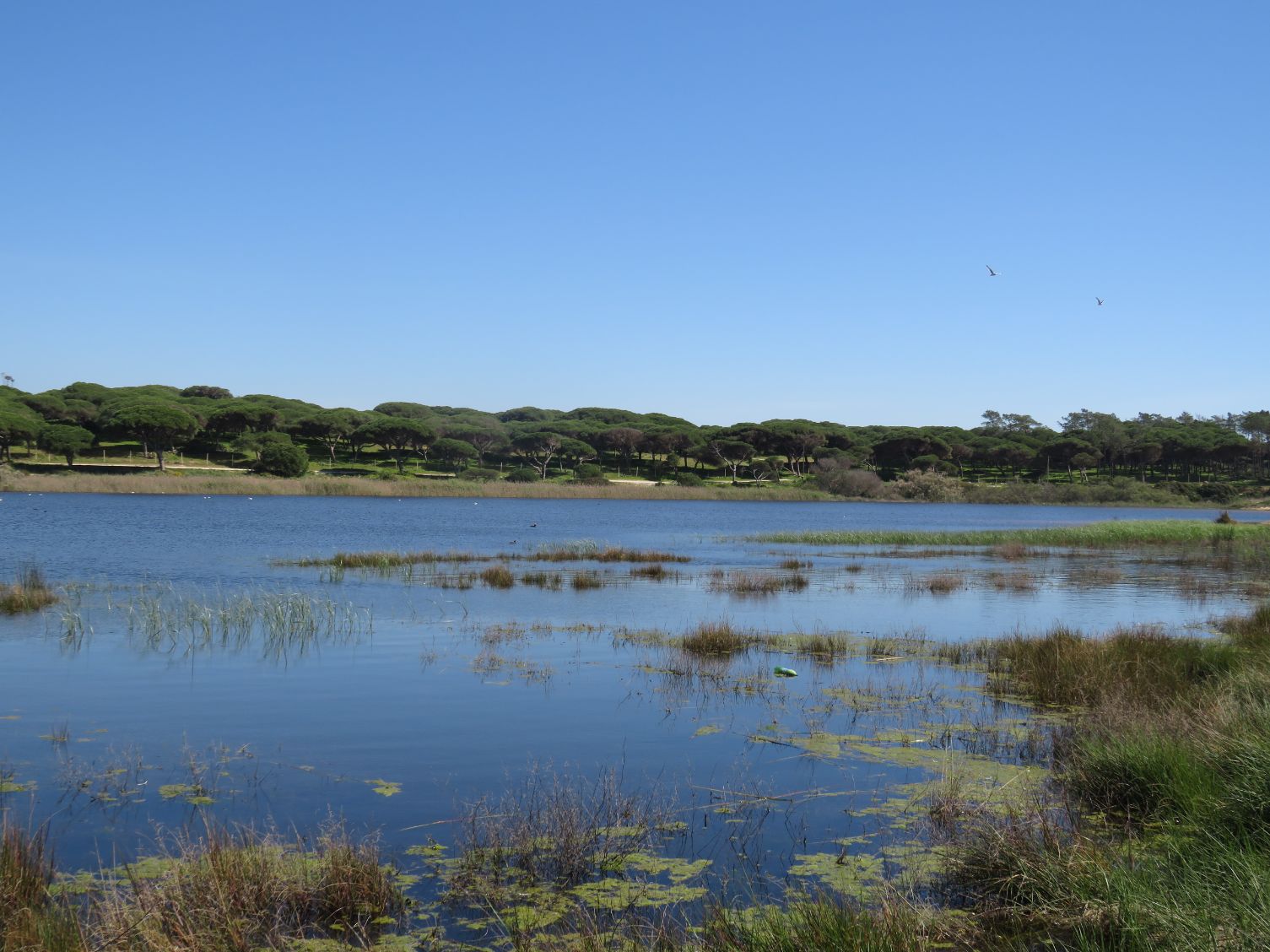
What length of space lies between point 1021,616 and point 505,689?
13922 mm

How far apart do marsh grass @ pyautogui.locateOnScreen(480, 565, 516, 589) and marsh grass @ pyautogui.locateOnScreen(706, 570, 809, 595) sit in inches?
219

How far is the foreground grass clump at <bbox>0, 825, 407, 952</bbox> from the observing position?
564 centimetres

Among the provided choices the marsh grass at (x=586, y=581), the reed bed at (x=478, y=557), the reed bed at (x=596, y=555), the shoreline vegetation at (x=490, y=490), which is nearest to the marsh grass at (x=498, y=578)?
the marsh grass at (x=586, y=581)

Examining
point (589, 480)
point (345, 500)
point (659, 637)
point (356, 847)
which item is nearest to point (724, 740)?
point (356, 847)

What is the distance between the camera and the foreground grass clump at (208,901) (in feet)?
18.5

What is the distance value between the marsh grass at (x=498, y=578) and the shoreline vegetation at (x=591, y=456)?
160ft

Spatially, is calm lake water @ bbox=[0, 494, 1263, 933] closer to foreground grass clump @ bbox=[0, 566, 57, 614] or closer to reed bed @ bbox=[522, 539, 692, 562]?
foreground grass clump @ bbox=[0, 566, 57, 614]

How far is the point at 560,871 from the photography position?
741 centimetres

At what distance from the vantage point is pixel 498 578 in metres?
28.3

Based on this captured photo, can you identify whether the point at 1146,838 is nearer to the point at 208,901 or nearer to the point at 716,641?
the point at 208,901

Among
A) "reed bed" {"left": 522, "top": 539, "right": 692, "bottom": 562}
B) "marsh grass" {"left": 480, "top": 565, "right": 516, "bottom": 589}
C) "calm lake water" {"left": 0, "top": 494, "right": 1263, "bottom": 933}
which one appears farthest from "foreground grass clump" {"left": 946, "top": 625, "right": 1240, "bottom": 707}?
"reed bed" {"left": 522, "top": 539, "right": 692, "bottom": 562}

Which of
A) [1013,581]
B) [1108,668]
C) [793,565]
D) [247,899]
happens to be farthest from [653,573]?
[247,899]

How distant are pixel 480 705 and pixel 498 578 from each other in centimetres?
1495

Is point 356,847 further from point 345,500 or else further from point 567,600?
point 345,500
